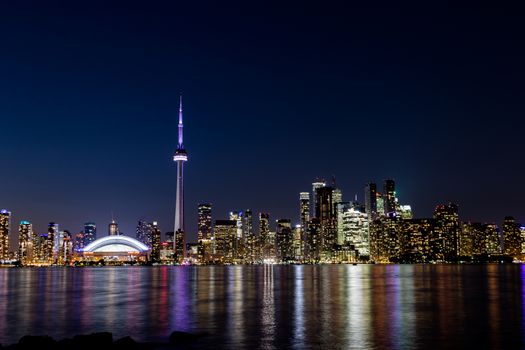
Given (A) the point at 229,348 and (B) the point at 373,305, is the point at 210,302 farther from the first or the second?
(A) the point at 229,348

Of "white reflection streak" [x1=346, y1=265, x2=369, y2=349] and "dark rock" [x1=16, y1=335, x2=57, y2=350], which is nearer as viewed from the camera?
"dark rock" [x1=16, y1=335, x2=57, y2=350]

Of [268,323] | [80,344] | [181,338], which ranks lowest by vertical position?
[268,323]

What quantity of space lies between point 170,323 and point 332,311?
1570cm

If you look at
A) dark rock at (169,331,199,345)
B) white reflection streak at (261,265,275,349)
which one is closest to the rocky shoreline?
dark rock at (169,331,199,345)

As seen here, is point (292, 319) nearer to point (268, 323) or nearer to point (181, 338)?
point (268, 323)

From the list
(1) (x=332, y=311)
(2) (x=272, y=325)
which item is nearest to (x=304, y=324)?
(2) (x=272, y=325)

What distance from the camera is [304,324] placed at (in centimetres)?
4556

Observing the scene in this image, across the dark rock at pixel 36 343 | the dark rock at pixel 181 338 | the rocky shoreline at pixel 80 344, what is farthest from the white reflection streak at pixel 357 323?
the dark rock at pixel 36 343

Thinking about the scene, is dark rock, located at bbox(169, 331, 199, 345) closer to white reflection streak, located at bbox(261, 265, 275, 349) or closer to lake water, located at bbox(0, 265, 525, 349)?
lake water, located at bbox(0, 265, 525, 349)

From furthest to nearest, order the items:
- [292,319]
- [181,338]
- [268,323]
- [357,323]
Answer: [292,319], [268,323], [357,323], [181,338]

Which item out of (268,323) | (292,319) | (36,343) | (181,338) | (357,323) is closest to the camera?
(36,343)

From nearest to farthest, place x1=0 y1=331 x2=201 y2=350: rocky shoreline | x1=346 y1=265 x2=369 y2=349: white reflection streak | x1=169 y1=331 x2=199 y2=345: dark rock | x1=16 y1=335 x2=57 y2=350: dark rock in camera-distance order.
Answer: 1. x1=0 y1=331 x2=201 y2=350: rocky shoreline
2. x1=16 y1=335 x2=57 y2=350: dark rock
3. x1=169 y1=331 x2=199 y2=345: dark rock
4. x1=346 y1=265 x2=369 y2=349: white reflection streak

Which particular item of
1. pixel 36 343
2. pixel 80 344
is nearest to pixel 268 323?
pixel 80 344

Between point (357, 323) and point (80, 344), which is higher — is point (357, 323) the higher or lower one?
the lower one
